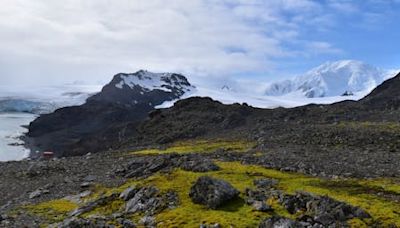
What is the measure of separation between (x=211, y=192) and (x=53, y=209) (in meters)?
8.38

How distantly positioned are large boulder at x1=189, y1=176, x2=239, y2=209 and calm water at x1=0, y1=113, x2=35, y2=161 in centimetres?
9906

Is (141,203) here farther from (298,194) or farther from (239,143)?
(239,143)

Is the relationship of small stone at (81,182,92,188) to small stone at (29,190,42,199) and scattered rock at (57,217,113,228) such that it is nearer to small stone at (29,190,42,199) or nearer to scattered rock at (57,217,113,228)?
small stone at (29,190,42,199)

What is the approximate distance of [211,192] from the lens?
70.4ft

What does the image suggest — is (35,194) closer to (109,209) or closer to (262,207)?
(109,209)

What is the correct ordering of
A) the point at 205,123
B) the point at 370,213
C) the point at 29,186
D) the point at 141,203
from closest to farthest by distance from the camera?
the point at 370,213 < the point at 141,203 < the point at 29,186 < the point at 205,123

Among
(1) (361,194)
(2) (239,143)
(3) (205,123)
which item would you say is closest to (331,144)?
(2) (239,143)

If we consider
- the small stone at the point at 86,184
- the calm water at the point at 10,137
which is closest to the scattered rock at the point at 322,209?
the small stone at the point at 86,184

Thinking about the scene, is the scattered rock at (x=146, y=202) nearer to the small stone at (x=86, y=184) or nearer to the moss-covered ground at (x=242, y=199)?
the moss-covered ground at (x=242, y=199)

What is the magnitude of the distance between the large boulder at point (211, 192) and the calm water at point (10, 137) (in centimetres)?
9906

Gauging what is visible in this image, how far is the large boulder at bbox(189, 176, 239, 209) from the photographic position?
21094 mm

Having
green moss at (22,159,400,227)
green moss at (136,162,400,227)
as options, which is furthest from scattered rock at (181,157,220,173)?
green moss at (136,162,400,227)

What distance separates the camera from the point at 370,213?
19.3m

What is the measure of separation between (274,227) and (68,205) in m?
12.4
